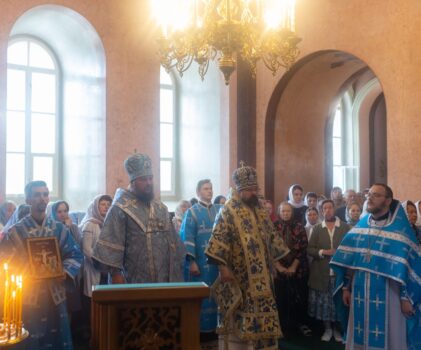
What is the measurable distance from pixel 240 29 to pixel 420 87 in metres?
3.80

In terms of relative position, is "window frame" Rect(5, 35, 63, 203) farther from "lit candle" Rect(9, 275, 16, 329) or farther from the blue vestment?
"lit candle" Rect(9, 275, 16, 329)

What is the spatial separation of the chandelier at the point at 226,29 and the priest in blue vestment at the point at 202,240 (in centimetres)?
158

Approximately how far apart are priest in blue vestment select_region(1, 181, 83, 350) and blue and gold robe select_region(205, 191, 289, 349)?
3.64 feet

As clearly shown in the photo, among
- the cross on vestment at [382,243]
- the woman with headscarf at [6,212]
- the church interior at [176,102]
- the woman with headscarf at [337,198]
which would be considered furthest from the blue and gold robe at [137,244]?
the woman with headscarf at [337,198]

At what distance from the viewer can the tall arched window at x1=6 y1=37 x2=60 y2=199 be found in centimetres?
913

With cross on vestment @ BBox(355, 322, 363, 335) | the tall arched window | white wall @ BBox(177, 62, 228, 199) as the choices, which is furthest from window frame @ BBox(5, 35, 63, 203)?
cross on vestment @ BBox(355, 322, 363, 335)

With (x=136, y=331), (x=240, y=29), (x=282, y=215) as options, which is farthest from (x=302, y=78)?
(x=136, y=331)

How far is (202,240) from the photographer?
5898 mm

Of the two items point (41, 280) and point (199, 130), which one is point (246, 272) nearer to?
point (41, 280)

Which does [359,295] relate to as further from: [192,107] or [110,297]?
[192,107]

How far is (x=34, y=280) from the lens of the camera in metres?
3.84

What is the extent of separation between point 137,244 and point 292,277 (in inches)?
114

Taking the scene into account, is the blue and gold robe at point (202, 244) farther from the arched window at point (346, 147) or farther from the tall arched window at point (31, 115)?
the arched window at point (346, 147)

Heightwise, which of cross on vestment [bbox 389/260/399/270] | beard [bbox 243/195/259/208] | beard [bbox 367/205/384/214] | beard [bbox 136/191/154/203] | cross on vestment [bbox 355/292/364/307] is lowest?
cross on vestment [bbox 355/292/364/307]
